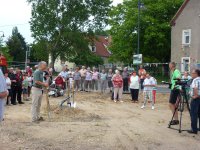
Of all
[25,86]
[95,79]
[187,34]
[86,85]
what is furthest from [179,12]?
[25,86]

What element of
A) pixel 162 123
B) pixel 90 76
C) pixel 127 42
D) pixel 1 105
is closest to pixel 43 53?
pixel 127 42

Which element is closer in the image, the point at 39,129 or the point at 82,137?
the point at 82,137

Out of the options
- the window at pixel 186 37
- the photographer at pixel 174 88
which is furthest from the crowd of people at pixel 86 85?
the window at pixel 186 37

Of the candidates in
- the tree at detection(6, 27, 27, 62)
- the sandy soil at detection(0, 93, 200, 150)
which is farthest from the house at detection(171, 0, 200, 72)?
the tree at detection(6, 27, 27, 62)

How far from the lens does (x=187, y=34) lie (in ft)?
145

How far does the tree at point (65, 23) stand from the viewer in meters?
52.2

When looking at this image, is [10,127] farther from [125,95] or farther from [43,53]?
[43,53]

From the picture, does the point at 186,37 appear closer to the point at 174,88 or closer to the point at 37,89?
the point at 174,88

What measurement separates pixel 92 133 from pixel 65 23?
4210 centimetres

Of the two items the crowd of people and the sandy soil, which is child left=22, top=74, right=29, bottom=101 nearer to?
the crowd of people

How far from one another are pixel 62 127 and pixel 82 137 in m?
1.67

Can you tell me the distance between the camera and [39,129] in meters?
11.8

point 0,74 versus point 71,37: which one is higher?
point 71,37

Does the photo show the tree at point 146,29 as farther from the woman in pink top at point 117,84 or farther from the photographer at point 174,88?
the photographer at point 174,88
